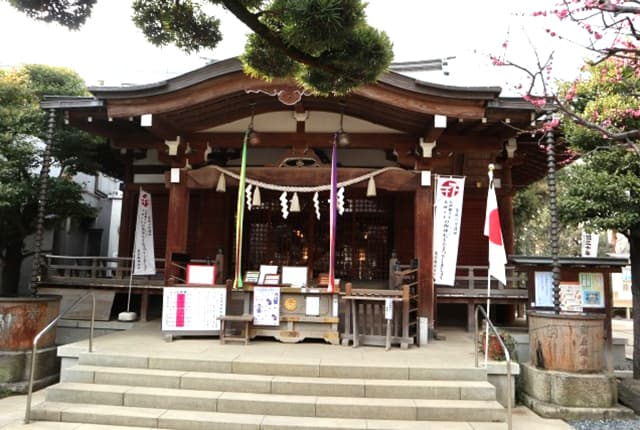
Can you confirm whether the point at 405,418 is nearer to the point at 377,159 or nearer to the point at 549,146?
the point at 549,146

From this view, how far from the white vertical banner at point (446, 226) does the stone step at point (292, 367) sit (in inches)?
99.9

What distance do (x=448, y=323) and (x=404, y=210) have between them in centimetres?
312

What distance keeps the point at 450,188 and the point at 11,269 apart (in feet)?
35.3

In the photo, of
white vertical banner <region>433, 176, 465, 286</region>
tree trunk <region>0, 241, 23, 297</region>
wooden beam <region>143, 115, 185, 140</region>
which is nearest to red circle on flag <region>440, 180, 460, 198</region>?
white vertical banner <region>433, 176, 465, 286</region>

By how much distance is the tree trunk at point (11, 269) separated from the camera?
1093 cm

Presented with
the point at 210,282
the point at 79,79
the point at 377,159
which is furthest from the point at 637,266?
the point at 79,79

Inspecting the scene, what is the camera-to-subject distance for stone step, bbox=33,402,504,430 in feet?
17.7

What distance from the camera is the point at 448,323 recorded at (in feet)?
36.5

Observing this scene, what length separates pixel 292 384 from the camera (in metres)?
6.14

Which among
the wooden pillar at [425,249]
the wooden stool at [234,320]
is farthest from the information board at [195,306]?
the wooden pillar at [425,249]

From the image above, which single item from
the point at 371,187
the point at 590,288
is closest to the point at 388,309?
the point at 371,187

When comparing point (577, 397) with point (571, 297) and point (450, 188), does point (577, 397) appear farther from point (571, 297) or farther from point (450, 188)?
point (450, 188)

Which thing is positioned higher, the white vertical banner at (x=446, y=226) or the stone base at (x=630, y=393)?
the white vertical banner at (x=446, y=226)

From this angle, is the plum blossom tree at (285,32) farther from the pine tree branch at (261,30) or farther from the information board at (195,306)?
the information board at (195,306)
